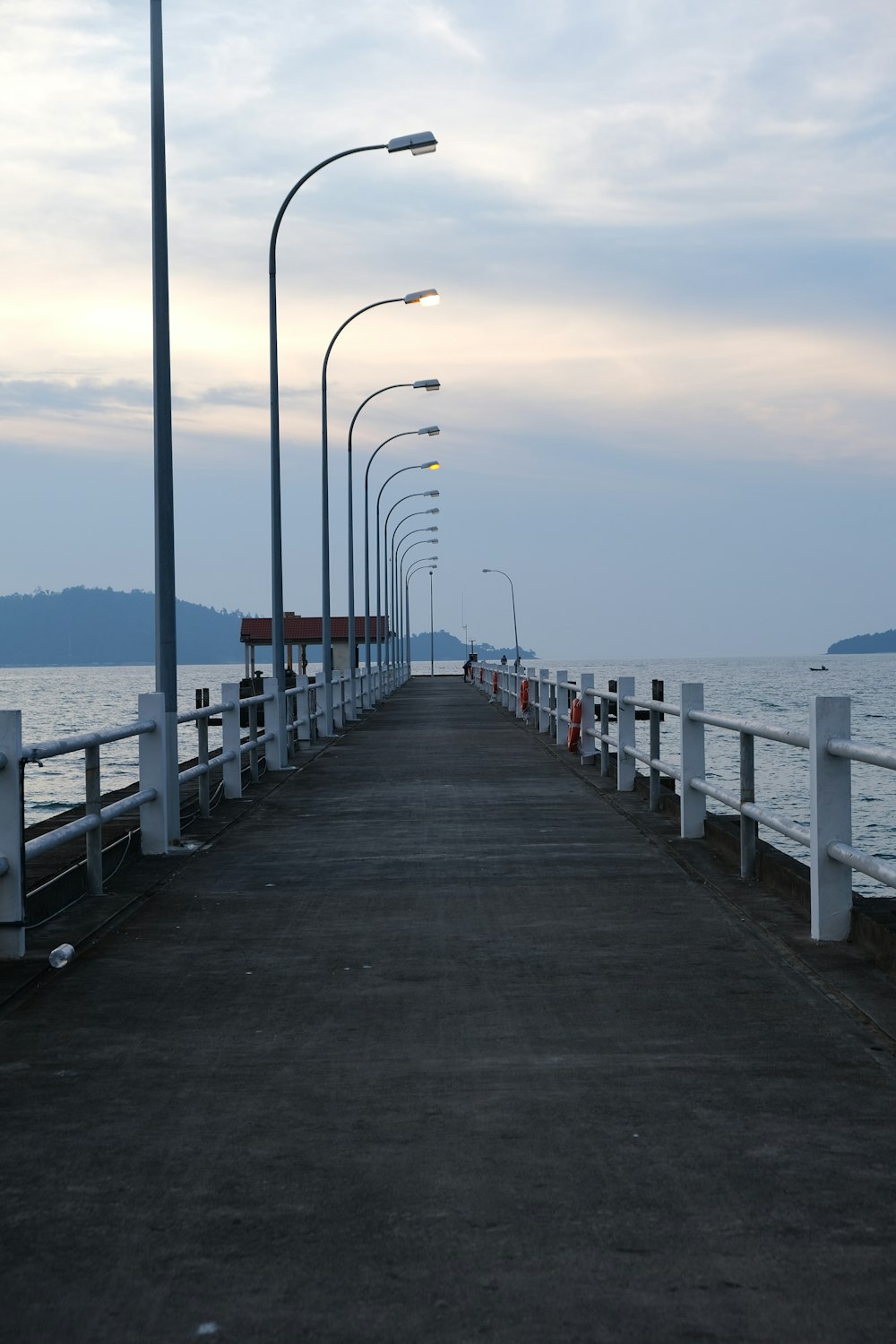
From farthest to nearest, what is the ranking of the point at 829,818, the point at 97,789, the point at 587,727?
the point at 587,727 < the point at 97,789 < the point at 829,818

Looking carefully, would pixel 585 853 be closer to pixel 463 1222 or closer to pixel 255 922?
pixel 255 922

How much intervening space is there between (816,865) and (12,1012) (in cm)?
388

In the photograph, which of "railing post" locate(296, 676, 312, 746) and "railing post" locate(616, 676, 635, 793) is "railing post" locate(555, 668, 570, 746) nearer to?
"railing post" locate(296, 676, 312, 746)

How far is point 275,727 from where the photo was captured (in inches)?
772

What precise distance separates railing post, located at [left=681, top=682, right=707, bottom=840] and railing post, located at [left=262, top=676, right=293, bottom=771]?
7.96 m

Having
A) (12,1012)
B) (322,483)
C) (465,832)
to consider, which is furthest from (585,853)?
(322,483)

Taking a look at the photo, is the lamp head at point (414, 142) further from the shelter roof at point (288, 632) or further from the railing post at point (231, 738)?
the shelter roof at point (288, 632)

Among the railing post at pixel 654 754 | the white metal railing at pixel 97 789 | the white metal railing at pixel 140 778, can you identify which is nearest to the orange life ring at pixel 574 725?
the white metal railing at pixel 140 778

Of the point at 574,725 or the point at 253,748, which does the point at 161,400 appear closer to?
the point at 253,748

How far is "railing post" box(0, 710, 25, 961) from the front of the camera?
7449 mm

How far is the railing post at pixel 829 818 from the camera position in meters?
7.52

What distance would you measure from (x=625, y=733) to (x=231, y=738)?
4.04 m

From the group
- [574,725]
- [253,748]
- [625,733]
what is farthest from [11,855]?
[574,725]

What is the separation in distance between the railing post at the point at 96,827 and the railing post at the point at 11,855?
4.34 feet
